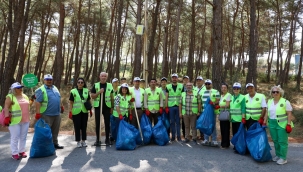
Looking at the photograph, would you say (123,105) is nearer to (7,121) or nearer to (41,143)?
(41,143)

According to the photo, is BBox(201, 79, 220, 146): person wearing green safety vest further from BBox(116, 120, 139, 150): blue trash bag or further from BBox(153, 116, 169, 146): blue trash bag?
BBox(116, 120, 139, 150): blue trash bag

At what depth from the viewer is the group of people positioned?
5.61 meters

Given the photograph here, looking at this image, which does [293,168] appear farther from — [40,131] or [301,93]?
[301,93]

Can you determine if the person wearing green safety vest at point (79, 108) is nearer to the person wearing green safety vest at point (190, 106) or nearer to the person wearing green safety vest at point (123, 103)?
the person wearing green safety vest at point (123, 103)

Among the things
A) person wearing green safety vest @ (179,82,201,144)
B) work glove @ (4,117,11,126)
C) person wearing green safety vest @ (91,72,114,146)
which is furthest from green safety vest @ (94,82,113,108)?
work glove @ (4,117,11,126)

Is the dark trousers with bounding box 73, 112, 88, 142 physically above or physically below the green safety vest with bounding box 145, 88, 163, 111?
below

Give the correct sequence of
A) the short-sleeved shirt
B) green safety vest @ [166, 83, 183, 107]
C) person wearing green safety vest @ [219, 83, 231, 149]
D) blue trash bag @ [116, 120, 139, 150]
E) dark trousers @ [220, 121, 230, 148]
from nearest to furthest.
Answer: the short-sleeved shirt, blue trash bag @ [116, 120, 139, 150], person wearing green safety vest @ [219, 83, 231, 149], dark trousers @ [220, 121, 230, 148], green safety vest @ [166, 83, 183, 107]

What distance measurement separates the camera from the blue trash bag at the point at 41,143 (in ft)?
18.6

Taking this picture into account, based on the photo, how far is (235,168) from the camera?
5.19 metres

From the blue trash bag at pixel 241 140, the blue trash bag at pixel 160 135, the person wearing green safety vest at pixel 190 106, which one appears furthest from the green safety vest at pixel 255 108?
the blue trash bag at pixel 160 135

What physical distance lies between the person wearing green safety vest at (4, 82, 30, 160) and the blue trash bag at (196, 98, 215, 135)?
4.11 metres

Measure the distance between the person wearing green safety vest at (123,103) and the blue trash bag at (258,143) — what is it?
3.02 m

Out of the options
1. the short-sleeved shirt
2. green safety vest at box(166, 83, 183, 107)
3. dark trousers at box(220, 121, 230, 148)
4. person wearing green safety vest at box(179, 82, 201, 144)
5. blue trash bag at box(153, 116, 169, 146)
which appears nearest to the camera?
the short-sleeved shirt

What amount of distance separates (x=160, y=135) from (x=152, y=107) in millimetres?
845
